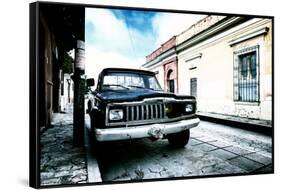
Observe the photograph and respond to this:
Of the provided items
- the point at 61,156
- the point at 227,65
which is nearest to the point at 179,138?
the point at 227,65

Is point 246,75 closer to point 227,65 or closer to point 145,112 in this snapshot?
point 227,65

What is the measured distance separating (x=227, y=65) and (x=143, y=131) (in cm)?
118

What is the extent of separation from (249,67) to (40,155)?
2199mm

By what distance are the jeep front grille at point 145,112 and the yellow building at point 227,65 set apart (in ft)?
1.17

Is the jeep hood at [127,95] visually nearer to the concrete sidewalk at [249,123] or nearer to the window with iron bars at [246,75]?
the concrete sidewalk at [249,123]

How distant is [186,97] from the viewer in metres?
2.79

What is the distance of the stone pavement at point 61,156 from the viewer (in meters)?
2.38

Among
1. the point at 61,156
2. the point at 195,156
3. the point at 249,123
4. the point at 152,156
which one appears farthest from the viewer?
the point at 249,123

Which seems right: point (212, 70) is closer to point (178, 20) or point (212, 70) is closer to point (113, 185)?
point (178, 20)

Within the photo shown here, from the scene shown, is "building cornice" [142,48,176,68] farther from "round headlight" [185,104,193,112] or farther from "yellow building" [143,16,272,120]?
"round headlight" [185,104,193,112]

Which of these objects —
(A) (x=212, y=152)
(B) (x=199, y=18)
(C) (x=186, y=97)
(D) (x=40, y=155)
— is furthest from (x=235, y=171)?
(D) (x=40, y=155)

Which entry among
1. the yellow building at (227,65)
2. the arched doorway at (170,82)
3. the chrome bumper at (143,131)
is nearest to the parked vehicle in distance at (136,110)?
the chrome bumper at (143,131)

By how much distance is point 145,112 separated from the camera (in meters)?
2.54

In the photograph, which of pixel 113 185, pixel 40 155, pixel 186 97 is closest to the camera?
pixel 40 155
